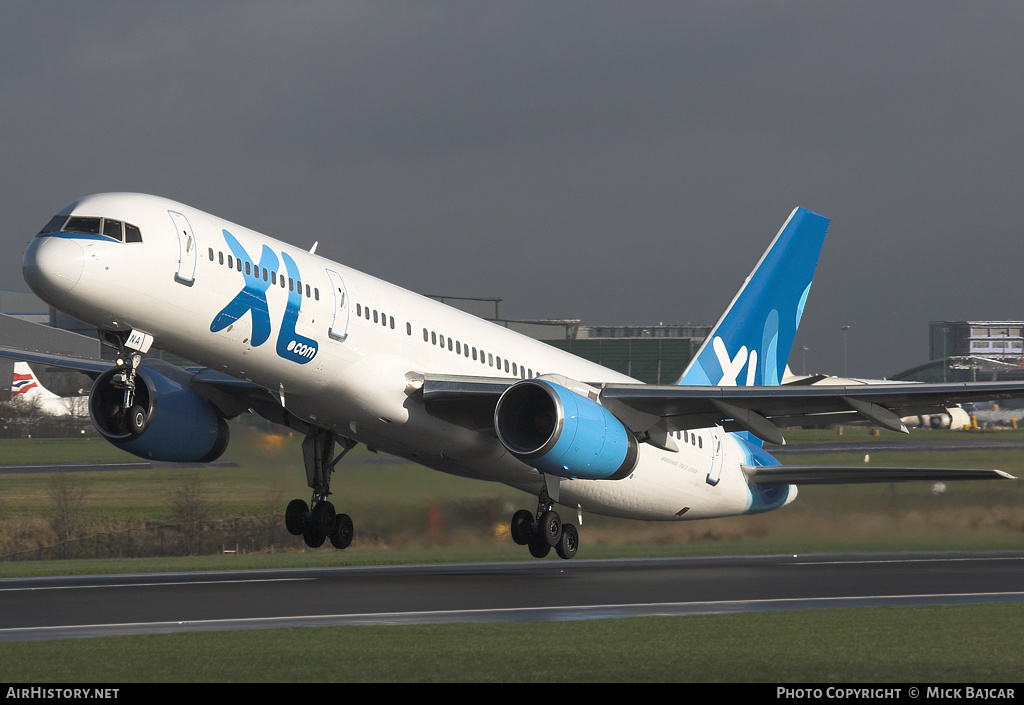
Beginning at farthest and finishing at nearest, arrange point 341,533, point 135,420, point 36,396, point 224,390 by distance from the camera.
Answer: point 36,396, point 341,533, point 224,390, point 135,420

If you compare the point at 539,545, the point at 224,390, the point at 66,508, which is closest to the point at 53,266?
the point at 224,390

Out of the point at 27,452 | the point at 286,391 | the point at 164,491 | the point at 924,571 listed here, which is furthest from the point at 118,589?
the point at 27,452

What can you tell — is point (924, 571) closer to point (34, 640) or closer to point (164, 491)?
point (34, 640)

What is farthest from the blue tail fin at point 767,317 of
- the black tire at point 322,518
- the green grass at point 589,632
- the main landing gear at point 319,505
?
the black tire at point 322,518

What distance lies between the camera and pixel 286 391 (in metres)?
23.7

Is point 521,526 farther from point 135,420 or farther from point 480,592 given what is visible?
point 135,420

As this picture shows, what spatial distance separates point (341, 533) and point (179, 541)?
17.6 m

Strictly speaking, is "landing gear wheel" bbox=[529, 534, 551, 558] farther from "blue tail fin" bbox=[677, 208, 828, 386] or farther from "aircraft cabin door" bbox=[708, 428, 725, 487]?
"blue tail fin" bbox=[677, 208, 828, 386]

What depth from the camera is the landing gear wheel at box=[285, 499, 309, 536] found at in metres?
28.4

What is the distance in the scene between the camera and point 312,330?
74.8 ft

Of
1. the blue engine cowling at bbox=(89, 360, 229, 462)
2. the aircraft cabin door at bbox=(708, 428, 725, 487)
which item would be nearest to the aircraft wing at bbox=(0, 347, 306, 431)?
the blue engine cowling at bbox=(89, 360, 229, 462)

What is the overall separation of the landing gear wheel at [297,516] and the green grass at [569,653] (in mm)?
10586

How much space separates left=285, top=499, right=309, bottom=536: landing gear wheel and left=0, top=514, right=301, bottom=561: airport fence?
1580 cm

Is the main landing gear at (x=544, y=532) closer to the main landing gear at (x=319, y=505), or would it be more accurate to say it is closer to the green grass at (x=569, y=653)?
the main landing gear at (x=319, y=505)
